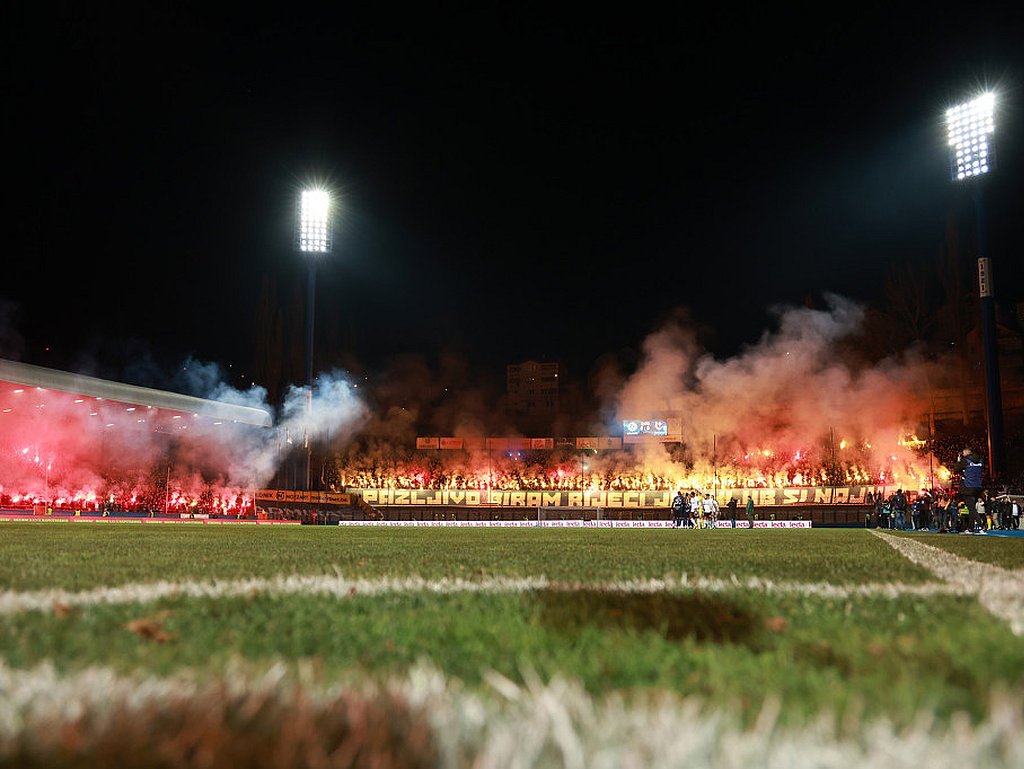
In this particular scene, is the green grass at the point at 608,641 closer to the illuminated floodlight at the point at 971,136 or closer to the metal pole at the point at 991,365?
the metal pole at the point at 991,365

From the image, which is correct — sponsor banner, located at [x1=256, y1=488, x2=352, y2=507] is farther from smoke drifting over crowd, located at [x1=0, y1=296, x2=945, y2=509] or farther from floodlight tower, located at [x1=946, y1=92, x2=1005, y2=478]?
floodlight tower, located at [x1=946, y1=92, x2=1005, y2=478]

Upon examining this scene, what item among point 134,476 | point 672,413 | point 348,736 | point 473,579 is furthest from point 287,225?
point 348,736

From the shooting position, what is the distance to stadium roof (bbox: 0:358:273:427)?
24344mm

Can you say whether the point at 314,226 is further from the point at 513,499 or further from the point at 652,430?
the point at 652,430

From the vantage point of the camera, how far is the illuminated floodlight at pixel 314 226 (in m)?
40.2

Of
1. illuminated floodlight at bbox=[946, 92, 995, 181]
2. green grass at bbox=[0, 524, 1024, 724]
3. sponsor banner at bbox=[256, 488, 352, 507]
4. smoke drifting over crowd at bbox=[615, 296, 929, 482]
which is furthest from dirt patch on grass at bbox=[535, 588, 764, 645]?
smoke drifting over crowd at bbox=[615, 296, 929, 482]

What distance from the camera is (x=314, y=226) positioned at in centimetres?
4041

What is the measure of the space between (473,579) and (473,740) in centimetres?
337

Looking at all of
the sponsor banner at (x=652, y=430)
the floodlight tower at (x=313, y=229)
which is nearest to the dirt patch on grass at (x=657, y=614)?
the floodlight tower at (x=313, y=229)

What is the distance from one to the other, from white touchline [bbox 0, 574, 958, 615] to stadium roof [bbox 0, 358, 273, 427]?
24102 mm

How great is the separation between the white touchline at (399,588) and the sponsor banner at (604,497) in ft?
114

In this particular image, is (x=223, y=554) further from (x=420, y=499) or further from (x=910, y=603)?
(x=420, y=499)

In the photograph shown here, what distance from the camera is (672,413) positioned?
185ft

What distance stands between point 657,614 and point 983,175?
35.7 metres
